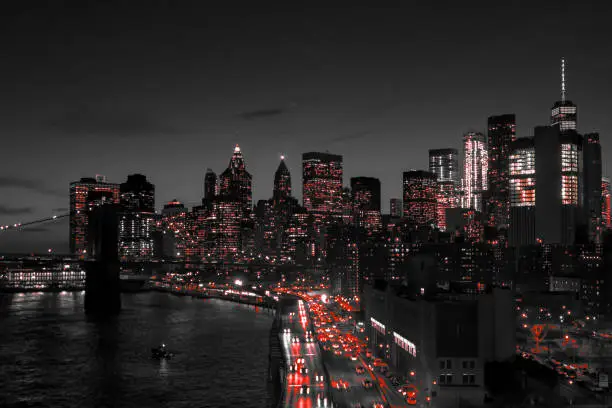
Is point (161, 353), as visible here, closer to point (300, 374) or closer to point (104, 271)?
point (300, 374)

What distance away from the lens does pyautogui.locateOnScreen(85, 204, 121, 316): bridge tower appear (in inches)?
3487

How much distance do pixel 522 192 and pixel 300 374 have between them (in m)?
106

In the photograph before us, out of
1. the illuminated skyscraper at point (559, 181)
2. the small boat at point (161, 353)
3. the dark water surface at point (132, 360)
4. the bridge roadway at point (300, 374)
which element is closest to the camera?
the bridge roadway at point (300, 374)

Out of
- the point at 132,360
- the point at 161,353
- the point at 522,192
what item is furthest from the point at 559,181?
the point at 132,360

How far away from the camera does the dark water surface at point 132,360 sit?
39.2m

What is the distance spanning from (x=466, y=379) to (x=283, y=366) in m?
12.0

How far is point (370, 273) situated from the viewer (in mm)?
95500

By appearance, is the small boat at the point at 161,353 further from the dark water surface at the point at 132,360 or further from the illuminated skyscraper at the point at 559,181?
the illuminated skyscraper at the point at 559,181

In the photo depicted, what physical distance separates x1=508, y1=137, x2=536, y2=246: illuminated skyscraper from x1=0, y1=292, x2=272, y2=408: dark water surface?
6652cm

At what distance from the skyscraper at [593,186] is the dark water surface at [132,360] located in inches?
3050

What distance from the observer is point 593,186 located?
136 meters

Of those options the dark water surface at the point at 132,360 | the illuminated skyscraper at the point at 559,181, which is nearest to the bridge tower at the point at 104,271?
the dark water surface at the point at 132,360

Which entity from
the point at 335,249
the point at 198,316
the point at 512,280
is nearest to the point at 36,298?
the point at 198,316

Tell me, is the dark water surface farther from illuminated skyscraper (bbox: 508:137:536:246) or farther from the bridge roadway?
illuminated skyscraper (bbox: 508:137:536:246)
